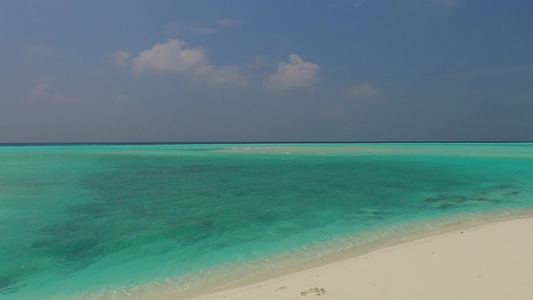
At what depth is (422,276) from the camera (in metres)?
5.86

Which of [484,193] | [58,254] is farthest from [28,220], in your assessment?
[484,193]

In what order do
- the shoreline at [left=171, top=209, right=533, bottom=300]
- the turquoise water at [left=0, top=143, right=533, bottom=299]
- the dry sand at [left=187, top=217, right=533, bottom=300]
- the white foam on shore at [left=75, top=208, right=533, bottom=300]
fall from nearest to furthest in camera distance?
the dry sand at [left=187, top=217, right=533, bottom=300] < the shoreline at [left=171, top=209, right=533, bottom=300] < the white foam on shore at [left=75, top=208, right=533, bottom=300] < the turquoise water at [left=0, top=143, right=533, bottom=299]

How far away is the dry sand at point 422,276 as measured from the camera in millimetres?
5207

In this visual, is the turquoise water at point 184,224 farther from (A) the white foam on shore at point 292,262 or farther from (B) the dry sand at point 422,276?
(B) the dry sand at point 422,276

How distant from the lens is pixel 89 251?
8172 millimetres

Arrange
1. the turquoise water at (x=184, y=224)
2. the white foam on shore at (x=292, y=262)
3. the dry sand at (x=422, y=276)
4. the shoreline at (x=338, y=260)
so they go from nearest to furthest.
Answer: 1. the dry sand at (x=422, y=276)
2. the shoreline at (x=338, y=260)
3. the white foam on shore at (x=292, y=262)
4. the turquoise water at (x=184, y=224)

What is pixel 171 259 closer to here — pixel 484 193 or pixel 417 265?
pixel 417 265

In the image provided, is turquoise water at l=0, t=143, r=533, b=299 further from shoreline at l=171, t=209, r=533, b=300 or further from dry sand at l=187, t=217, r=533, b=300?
dry sand at l=187, t=217, r=533, b=300

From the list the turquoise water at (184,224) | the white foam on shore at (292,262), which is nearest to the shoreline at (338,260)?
the white foam on shore at (292,262)

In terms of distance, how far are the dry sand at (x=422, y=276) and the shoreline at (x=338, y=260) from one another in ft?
0.07

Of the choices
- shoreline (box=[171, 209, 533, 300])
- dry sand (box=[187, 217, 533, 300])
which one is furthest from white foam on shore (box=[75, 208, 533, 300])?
dry sand (box=[187, 217, 533, 300])

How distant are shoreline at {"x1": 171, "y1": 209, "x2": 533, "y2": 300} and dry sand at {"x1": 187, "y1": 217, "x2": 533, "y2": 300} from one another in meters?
0.02

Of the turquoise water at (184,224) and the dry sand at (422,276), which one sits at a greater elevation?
the dry sand at (422,276)

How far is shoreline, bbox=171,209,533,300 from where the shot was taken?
5672 mm
